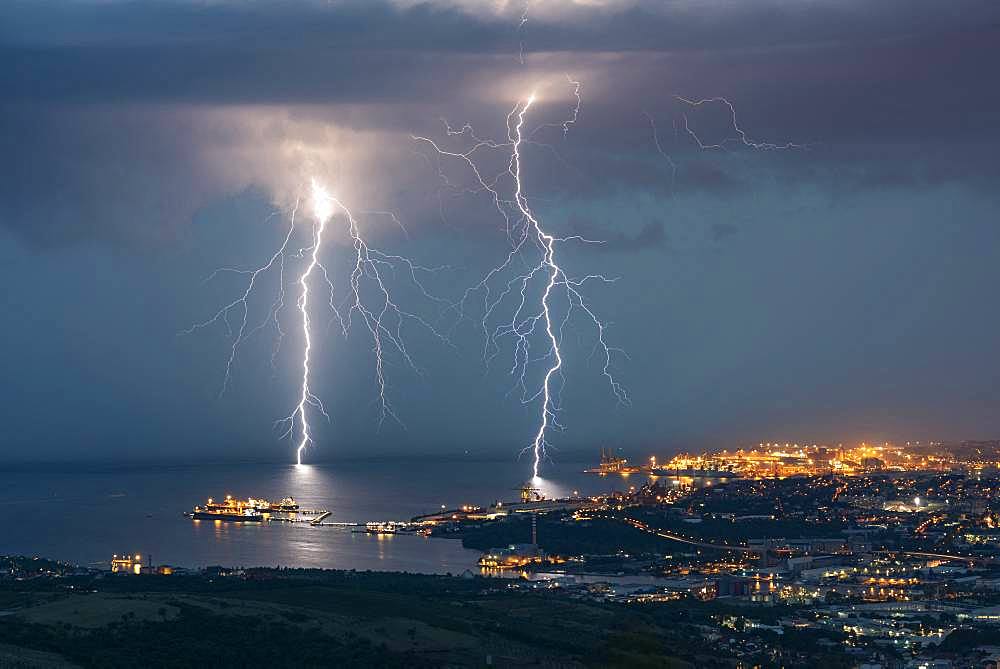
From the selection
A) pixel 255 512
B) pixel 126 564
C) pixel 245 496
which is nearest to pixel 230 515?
pixel 255 512

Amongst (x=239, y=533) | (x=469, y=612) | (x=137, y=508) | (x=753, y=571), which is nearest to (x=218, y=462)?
(x=137, y=508)

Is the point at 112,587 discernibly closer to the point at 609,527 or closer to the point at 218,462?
the point at 609,527

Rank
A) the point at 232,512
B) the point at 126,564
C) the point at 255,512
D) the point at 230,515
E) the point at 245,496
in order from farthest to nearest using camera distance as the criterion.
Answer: the point at 245,496 < the point at 255,512 < the point at 232,512 < the point at 230,515 < the point at 126,564

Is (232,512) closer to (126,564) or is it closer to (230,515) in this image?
(230,515)

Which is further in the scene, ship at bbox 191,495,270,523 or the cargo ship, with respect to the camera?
ship at bbox 191,495,270,523

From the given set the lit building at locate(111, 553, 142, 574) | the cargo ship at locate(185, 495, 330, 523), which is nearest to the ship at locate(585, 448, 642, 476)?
the cargo ship at locate(185, 495, 330, 523)

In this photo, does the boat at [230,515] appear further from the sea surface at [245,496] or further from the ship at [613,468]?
the ship at [613,468]

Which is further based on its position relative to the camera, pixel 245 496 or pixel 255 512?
pixel 245 496

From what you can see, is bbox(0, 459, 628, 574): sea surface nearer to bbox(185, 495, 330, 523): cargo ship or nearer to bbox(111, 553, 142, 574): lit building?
bbox(111, 553, 142, 574): lit building

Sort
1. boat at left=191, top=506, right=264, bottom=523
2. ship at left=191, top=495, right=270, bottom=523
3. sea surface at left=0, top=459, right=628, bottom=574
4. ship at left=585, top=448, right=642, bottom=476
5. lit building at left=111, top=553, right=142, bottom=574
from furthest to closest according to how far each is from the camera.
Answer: ship at left=585, top=448, right=642, bottom=476 → ship at left=191, top=495, right=270, bottom=523 → boat at left=191, top=506, right=264, bottom=523 → sea surface at left=0, top=459, right=628, bottom=574 → lit building at left=111, top=553, right=142, bottom=574
